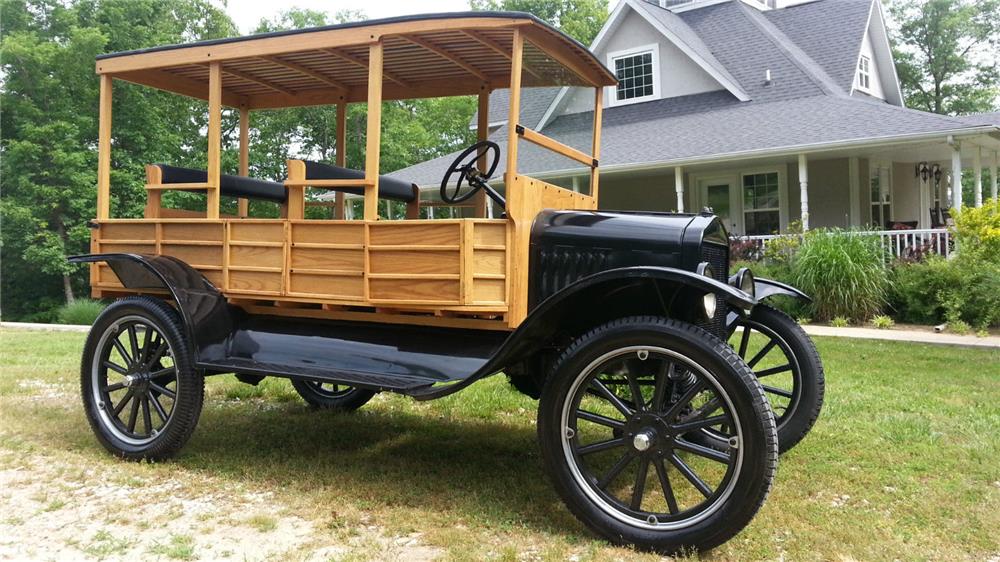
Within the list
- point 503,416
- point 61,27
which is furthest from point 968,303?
point 61,27

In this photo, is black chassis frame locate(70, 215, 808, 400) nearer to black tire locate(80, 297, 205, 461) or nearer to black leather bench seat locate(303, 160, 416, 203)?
black tire locate(80, 297, 205, 461)

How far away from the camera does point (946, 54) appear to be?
95.5 feet

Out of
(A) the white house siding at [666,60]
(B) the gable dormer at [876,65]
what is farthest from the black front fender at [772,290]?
(B) the gable dormer at [876,65]

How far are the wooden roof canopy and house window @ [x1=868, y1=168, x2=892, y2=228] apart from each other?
12.6 meters

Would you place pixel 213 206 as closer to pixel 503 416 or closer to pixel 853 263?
pixel 503 416

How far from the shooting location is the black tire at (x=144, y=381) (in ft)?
12.9

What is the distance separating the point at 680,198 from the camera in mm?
13891

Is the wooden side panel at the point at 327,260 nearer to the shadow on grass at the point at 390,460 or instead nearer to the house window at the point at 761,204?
the shadow on grass at the point at 390,460

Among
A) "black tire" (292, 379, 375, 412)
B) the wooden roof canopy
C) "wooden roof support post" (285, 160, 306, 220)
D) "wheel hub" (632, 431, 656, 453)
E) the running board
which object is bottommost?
"black tire" (292, 379, 375, 412)

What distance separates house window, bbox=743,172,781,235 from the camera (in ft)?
49.0

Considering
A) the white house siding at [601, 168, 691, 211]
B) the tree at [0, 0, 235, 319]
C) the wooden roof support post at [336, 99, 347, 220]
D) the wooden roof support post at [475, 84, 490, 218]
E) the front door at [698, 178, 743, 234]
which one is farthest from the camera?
the tree at [0, 0, 235, 319]

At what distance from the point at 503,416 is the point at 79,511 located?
2.66 metres

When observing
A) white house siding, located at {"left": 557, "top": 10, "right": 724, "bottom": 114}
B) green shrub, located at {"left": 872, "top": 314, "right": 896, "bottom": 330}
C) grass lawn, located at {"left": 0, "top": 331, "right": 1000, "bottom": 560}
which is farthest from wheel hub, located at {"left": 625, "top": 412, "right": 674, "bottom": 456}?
white house siding, located at {"left": 557, "top": 10, "right": 724, "bottom": 114}

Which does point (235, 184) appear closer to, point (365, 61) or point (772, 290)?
point (365, 61)
